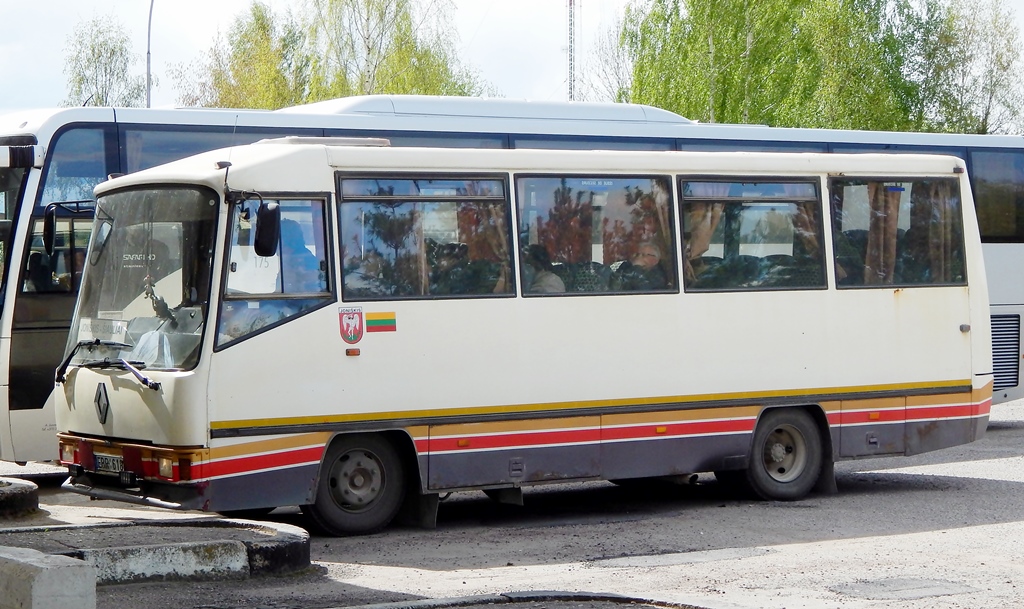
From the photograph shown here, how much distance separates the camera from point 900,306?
13555 mm

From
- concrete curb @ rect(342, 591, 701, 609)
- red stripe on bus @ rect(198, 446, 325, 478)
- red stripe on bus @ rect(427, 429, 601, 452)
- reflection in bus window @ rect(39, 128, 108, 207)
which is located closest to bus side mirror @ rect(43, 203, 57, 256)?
reflection in bus window @ rect(39, 128, 108, 207)

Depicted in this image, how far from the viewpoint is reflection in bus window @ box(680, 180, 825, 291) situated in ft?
41.6

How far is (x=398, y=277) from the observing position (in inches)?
442

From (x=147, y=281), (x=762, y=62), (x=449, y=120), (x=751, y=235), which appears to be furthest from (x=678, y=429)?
(x=762, y=62)

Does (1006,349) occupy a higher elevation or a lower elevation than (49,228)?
lower

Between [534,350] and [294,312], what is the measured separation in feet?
6.93

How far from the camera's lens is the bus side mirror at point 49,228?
518 inches

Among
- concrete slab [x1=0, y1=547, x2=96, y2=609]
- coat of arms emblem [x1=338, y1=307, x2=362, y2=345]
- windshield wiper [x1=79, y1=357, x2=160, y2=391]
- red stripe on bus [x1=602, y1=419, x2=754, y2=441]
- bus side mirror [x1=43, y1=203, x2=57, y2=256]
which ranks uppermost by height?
bus side mirror [x1=43, y1=203, x2=57, y2=256]

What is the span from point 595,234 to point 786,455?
9.31ft

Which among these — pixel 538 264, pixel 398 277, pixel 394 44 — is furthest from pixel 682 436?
pixel 394 44

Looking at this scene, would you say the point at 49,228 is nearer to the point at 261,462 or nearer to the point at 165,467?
the point at 165,467

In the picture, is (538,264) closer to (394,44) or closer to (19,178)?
(19,178)

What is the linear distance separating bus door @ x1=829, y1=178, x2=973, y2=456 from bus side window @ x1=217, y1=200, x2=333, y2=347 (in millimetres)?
5068

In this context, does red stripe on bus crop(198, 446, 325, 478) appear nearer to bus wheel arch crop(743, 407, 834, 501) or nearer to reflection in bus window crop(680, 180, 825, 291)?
reflection in bus window crop(680, 180, 825, 291)
